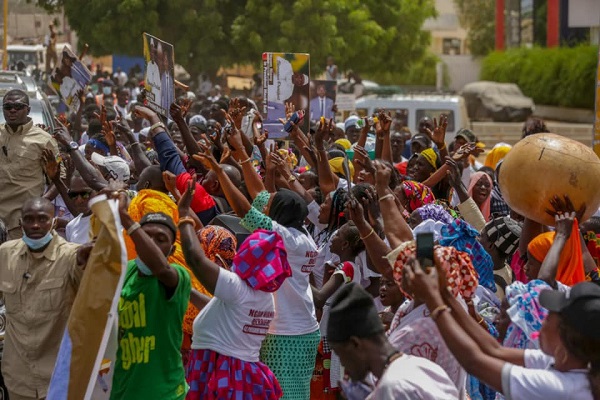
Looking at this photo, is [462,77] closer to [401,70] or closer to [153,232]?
[401,70]

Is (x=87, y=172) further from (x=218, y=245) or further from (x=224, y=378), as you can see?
(x=224, y=378)

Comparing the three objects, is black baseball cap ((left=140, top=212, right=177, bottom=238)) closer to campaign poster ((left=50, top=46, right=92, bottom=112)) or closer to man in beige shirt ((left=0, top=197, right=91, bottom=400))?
man in beige shirt ((left=0, top=197, right=91, bottom=400))

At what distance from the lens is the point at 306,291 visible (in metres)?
6.72

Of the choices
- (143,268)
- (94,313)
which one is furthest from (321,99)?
(94,313)

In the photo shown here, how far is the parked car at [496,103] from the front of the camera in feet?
117

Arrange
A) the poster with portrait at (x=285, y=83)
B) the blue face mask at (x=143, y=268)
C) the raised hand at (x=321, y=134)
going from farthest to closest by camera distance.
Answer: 1. the poster with portrait at (x=285, y=83)
2. the raised hand at (x=321, y=134)
3. the blue face mask at (x=143, y=268)

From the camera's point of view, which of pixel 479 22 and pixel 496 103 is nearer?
pixel 496 103

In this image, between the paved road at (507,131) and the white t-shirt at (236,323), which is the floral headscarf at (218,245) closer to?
the white t-shirt at (236,323)

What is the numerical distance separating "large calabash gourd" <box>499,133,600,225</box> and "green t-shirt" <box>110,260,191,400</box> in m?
1.95

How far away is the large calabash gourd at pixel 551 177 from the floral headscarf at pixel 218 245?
5.25ft

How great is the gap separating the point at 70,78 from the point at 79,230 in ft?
20.5

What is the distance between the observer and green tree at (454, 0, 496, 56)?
208 feet

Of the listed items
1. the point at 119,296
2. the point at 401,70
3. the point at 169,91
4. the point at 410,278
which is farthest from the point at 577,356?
the point at 401,70

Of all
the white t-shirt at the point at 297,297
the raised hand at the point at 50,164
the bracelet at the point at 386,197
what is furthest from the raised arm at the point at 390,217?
the raised hand at the point at 50,164
